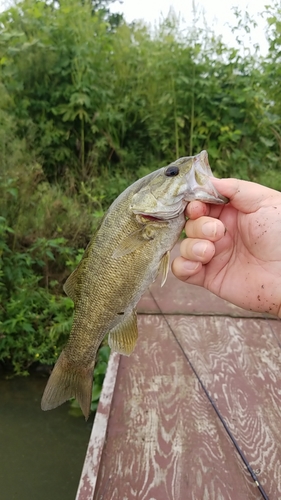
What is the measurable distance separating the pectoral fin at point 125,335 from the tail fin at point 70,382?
206 mm

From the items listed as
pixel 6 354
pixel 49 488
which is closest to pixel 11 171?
pixel 6 354

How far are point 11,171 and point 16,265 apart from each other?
1.13m

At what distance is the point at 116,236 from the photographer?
5.80ft

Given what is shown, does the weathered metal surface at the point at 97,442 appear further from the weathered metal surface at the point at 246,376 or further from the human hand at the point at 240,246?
the human hand at the point at 240,246

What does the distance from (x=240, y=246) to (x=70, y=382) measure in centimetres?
108

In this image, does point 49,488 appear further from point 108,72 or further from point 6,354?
point 108,72

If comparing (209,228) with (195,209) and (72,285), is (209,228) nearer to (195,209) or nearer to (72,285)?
(195,209)

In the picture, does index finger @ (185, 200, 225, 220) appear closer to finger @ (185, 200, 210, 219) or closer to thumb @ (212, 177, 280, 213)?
finger @ (185, 200, 210, 219)

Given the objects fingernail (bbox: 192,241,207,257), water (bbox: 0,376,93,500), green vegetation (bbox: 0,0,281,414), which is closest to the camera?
fingernail (bbox: 192,241,207,257)

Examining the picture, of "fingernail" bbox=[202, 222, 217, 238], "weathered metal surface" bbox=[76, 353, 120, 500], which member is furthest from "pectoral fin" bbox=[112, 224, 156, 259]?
"weathered metal surface" bbox=[76, 353, 120, 500]

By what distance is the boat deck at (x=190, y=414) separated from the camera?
2156 mm

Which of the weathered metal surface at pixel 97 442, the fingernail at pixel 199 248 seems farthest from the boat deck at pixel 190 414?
the fingernail at pixel 199 248

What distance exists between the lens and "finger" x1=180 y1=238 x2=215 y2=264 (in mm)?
1878

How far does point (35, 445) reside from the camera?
3.76 meters
